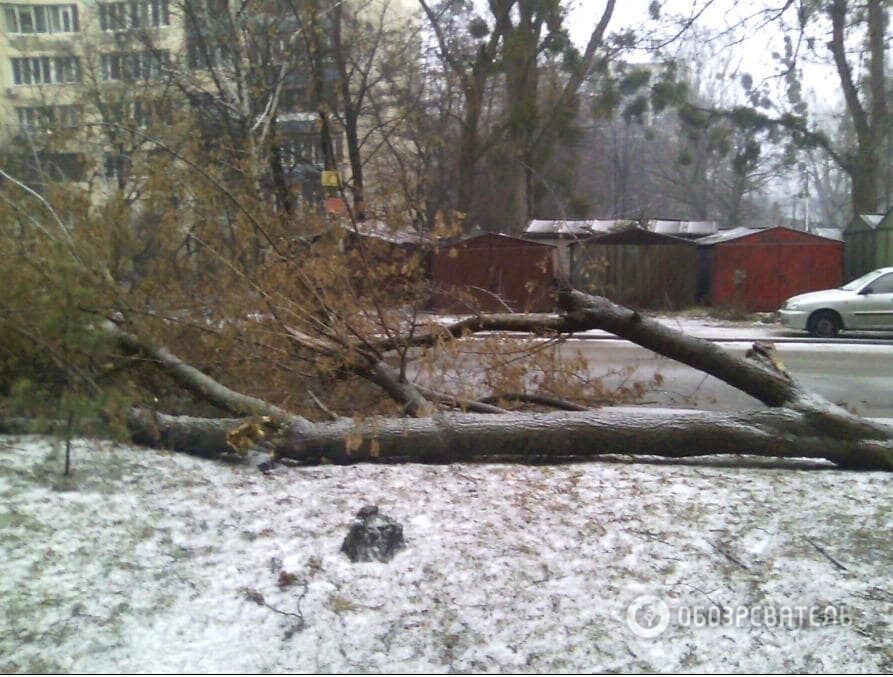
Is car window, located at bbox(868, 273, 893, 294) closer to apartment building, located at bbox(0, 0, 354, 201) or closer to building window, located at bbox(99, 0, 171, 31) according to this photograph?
apartment building, located at bbox(0, 0, 354, 201)

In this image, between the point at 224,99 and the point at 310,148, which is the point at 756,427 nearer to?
the point at 224,99

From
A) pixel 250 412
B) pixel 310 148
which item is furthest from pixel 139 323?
pixel 310 148

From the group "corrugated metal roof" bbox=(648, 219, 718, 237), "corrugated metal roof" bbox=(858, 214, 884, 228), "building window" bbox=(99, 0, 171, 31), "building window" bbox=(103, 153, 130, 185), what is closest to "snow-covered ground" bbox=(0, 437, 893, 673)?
"building window" bbox=(103, 153, 130, 185)

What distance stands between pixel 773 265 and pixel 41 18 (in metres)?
17.7

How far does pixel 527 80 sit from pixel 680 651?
2083cm

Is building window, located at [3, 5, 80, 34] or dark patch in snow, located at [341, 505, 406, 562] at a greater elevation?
building window, located at [3, 5, 80, 34]

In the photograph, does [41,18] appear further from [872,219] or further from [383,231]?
[872,219]

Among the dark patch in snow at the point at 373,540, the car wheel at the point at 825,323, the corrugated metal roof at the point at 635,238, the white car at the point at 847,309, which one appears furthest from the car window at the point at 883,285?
the dark patch in snow at the point at 373,540

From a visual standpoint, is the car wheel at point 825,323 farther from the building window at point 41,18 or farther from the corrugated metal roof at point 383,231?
the building window at point 41,18

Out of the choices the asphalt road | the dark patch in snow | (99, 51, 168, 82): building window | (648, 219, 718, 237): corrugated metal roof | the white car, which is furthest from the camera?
(648, 219, 718, 237): corrugated metal roof

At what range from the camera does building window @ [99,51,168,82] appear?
15.6m

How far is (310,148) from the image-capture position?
17.2 metres

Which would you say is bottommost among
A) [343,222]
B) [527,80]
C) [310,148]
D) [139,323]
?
[139,323]

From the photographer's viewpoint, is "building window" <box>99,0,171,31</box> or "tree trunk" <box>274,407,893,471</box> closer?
"tree trunk" <box>274,407,893,471</box>
